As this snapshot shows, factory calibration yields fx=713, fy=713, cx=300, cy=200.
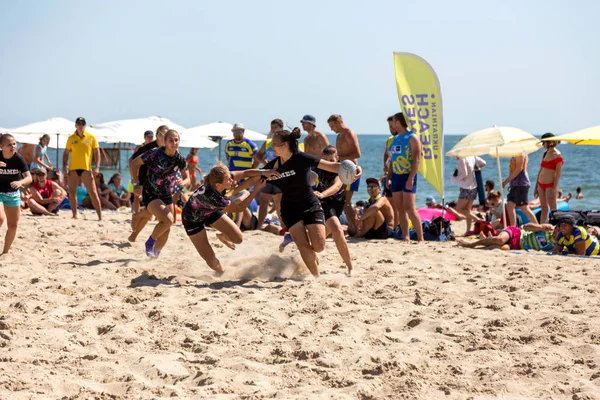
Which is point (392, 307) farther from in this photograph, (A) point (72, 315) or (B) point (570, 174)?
(B) point (570, 174)

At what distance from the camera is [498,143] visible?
35.4 feet

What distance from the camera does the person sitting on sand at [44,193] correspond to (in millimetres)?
12930

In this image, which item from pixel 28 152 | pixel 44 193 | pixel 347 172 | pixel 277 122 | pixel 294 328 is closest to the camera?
pixel 294 328

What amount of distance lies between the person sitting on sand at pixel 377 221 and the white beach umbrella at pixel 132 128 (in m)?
10.7

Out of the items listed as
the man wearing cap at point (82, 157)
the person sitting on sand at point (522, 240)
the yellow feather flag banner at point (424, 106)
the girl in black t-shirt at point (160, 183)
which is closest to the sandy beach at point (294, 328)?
the girl in black t-shirt at point (160, 183)

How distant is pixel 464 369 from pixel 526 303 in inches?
69.4

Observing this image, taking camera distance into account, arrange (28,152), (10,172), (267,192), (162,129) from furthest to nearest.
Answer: (28,152)
(267,192)
(162,129)
(10,172)

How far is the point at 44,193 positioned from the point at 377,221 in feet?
21.5

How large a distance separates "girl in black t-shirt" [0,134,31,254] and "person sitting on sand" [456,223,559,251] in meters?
5.42

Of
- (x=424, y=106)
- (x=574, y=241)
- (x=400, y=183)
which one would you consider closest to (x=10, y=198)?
(x=400, y=183)

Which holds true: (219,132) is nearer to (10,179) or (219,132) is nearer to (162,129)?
(162,129)

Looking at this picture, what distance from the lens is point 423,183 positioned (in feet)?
116

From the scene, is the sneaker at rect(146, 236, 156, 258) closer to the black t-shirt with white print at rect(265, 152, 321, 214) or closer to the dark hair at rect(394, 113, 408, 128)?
the black t-shirt with white print at rect(265, 152, 321, 214)

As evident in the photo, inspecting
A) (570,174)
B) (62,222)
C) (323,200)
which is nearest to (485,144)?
(323,200)
